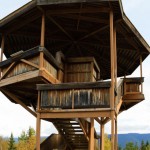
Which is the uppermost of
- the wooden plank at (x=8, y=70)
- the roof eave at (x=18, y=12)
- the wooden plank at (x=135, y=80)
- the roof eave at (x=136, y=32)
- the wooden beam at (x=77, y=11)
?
the roof eave at (x=18, y=12)

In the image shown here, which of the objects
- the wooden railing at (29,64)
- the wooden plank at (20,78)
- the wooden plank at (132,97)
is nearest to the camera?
the wooden plank at (20,78)

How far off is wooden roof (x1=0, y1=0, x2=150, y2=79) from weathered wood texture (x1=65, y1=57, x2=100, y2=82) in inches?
72.6

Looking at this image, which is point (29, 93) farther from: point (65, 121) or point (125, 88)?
point (125, 88)

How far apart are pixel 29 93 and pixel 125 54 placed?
7104 mm

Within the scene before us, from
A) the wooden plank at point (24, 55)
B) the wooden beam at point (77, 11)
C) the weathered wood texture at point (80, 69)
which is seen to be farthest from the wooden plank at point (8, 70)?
the weathered wood texture at point (80, 69)

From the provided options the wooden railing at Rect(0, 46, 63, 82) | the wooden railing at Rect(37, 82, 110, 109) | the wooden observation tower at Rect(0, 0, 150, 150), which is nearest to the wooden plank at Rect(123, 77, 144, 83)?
the wooden observation tower at Rect(0, 0, 150, 150)

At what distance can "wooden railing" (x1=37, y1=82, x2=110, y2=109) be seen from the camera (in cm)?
1628

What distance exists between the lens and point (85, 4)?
17.3 meters

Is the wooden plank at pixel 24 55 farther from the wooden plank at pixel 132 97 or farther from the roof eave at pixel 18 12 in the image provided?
the wooden plank at pixel 132 97

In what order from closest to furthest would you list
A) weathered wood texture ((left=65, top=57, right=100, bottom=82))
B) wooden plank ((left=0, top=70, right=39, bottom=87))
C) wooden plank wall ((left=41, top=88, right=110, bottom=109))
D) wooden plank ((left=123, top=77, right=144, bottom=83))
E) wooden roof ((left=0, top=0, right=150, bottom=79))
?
wooden plank wall ((left=41, top=88, right=110, bottom=109))
wooden plank ((left=0, top=70, right=39, bottom=87))
wooden roof ((left=0, top=0, right=150, bottom=79))
weathered wood texture ((left=65, top=57, right=100, bottom=82))
wooden plank ((left=123, top=77, right=144, bottom=83))

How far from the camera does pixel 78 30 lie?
22.0 meters

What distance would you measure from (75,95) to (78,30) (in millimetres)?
6494

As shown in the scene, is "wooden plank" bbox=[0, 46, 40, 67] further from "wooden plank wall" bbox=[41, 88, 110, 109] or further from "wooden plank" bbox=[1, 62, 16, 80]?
"wooden plank wall" bbox=[41, 88, 110, 109]

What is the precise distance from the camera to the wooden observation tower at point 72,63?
16531mm
